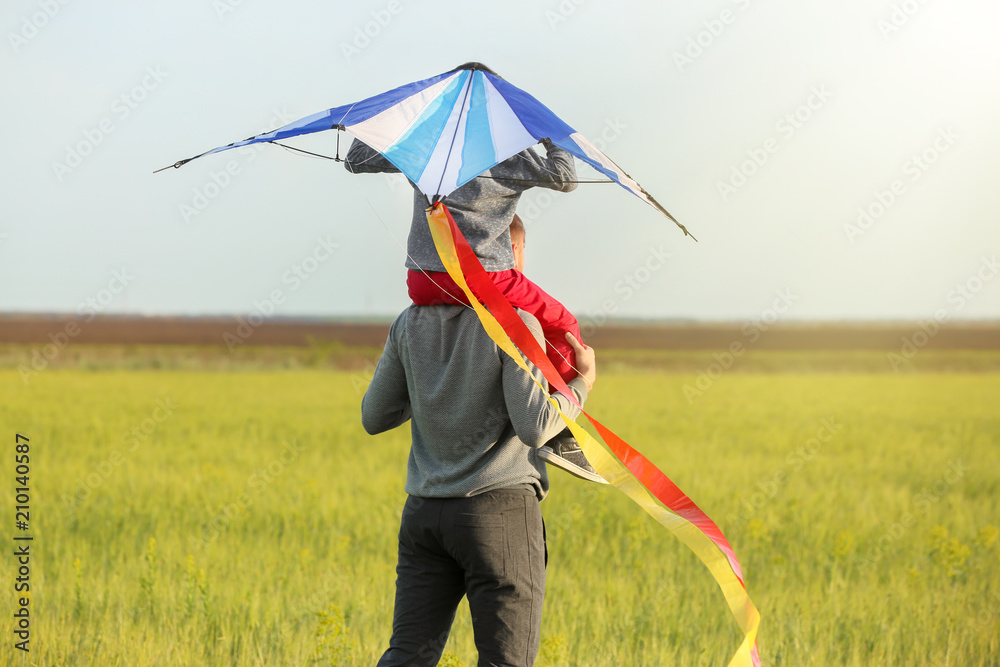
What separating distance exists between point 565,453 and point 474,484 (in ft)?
0.96

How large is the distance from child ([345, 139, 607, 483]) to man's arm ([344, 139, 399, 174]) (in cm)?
22

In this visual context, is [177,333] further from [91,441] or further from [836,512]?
[836,512]

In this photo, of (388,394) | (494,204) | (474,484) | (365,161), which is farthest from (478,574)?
(365,161)

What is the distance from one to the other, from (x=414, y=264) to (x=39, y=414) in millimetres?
11484

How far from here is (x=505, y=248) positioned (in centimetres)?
217

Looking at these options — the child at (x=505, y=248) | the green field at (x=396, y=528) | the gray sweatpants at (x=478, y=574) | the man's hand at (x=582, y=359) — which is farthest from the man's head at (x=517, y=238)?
the green field at (x=396, y=528)

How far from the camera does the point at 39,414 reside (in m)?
11.4

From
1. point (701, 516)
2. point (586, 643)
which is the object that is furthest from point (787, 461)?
point (701, 516)

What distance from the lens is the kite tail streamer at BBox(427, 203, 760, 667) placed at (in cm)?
192

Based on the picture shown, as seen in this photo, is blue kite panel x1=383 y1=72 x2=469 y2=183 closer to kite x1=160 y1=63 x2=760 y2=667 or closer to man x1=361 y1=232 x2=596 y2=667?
kite x1=160 y1=63 x2=760 y2=667

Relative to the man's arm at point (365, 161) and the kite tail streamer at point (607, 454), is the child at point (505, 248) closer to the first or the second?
the kite tail streamer at point (607, 454)

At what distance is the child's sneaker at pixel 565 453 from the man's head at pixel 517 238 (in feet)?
1.69

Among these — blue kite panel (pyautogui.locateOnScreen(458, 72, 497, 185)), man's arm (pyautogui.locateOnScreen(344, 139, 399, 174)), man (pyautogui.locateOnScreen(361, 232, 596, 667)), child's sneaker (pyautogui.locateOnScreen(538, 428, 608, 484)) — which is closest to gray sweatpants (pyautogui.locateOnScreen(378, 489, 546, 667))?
man (pyautogui.locateOnScreen(361, 232, 596, 667))

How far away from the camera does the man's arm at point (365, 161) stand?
2361 mm
